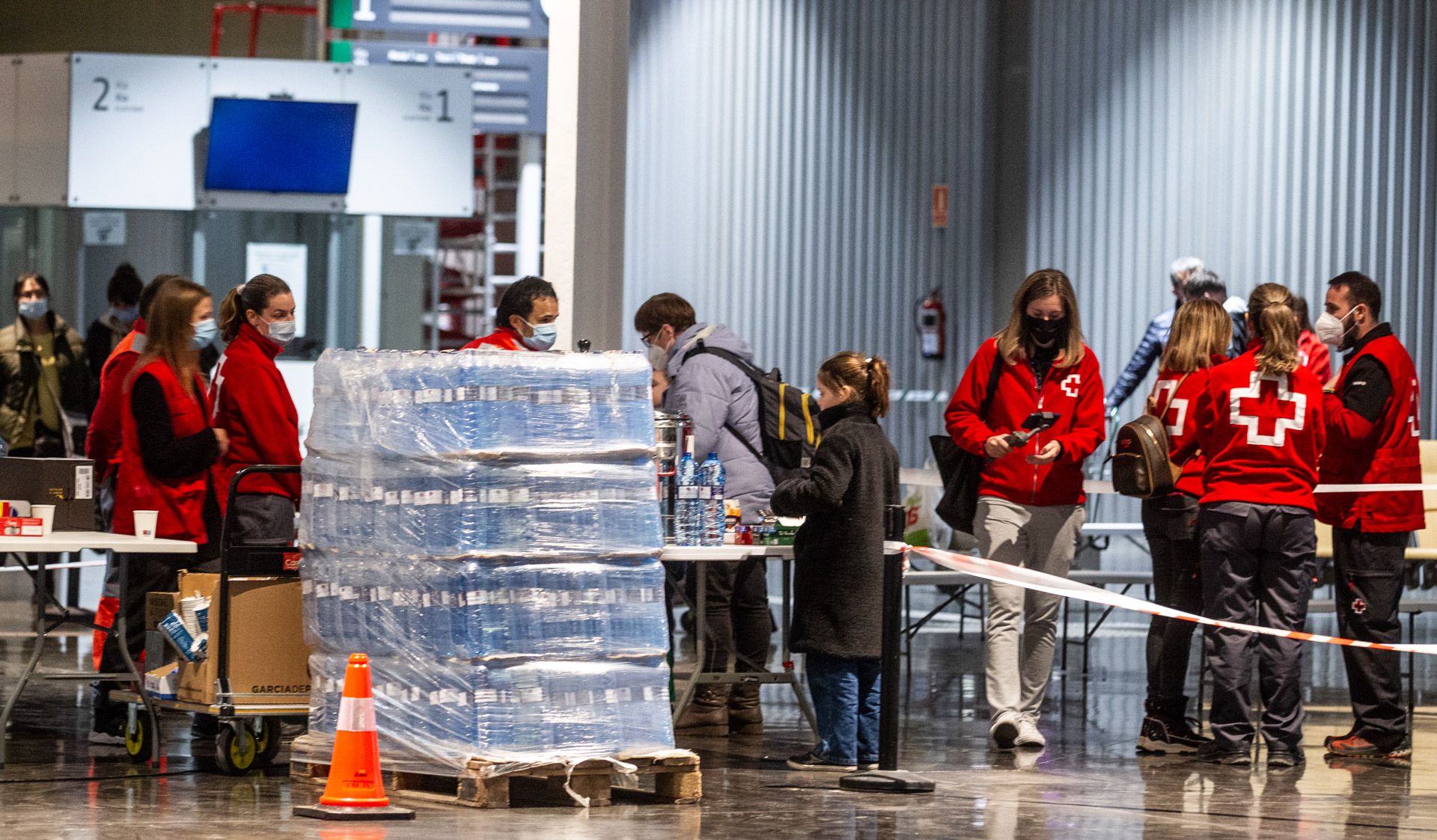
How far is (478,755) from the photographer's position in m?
6.92

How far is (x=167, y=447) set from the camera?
811 centimetres

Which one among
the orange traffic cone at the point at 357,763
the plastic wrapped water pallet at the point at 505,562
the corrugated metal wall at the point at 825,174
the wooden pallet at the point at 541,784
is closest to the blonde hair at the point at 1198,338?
the plastic wrapped water pallet at the point at 505,562

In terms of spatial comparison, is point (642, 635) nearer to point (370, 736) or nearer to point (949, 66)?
point (370, 736)

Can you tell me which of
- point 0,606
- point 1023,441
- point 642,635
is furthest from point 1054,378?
point 0,606

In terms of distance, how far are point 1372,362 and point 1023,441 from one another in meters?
1.58

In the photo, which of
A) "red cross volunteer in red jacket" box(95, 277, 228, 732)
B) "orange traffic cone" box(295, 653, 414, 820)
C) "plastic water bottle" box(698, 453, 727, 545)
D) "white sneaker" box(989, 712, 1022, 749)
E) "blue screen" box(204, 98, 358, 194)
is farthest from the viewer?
"blue screen" box(204, 98, 358, 194)

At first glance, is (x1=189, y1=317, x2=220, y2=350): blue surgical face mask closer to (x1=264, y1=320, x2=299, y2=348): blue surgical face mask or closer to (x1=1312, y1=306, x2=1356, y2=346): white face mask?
(x1=264, y1=320, x2=299, y2=348): blue surgical face mask

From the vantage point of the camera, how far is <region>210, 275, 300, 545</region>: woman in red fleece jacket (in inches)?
322

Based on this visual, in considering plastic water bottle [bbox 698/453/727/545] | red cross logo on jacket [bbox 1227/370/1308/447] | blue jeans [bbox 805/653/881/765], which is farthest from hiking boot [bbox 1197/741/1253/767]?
plastic water bottle [bbox 698/453/727/545]

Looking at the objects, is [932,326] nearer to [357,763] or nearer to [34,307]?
[34,307]

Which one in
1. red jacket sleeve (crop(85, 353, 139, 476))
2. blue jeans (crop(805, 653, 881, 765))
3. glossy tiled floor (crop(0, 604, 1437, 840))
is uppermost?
red jacket sleeve (crop(85, 353, 139, 476))

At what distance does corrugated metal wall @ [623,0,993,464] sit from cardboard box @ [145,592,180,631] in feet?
24.8

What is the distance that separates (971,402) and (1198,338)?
1043mm

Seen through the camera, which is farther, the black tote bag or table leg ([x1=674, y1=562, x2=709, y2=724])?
the black tote bag
